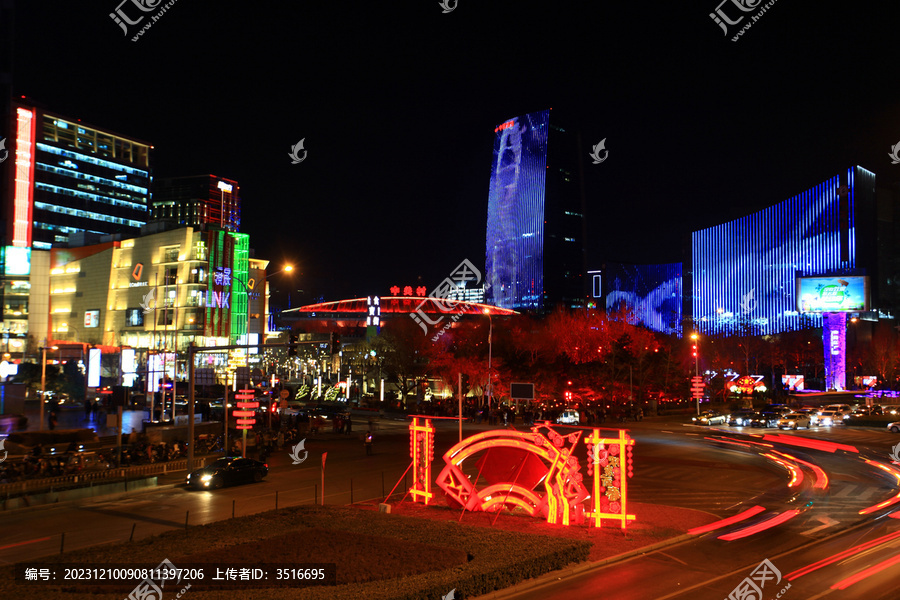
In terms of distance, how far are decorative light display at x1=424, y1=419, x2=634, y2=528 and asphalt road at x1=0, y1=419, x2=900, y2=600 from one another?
8.37 feet

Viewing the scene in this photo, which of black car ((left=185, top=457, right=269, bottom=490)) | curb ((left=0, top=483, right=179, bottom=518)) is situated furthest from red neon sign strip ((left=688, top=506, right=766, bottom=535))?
curb ((left=0, top=483, right=179, bottom=518))

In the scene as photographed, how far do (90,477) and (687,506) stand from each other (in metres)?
22.6

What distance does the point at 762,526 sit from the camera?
18641 millimetres

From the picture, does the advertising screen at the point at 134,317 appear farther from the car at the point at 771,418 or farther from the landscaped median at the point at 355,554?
the landscaped median at the point at 355,554

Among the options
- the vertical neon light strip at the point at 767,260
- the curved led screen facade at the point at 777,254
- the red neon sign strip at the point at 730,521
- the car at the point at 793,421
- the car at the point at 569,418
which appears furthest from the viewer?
the vertical neon light strip at the point at 767,260

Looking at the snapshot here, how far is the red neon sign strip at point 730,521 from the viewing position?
59.8 feet

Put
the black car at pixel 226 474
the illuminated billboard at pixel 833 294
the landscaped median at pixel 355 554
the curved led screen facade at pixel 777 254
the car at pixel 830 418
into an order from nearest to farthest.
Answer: the landscaped median at pixel 355 554, the black car at pixel 226 474, the car at pixel 830 418, the illuminated billboard at pixel 833 294, the curved led screen facade at pixel 777 254

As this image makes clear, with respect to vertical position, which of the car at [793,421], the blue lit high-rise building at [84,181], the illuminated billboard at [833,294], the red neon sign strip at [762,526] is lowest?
the car at [793,421]

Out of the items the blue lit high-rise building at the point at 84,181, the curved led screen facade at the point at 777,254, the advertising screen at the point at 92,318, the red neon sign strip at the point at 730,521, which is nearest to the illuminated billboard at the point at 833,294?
the curved led screen facade at the point at 777,254

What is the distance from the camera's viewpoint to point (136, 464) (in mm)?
28969

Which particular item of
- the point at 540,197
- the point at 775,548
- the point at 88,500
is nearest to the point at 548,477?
the point at 775,548

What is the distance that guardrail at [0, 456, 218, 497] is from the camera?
2327cm

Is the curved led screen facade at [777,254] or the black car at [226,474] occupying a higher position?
the curved led screen facade at [777,254]

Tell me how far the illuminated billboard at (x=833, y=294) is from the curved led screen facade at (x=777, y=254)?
1.78 metres
